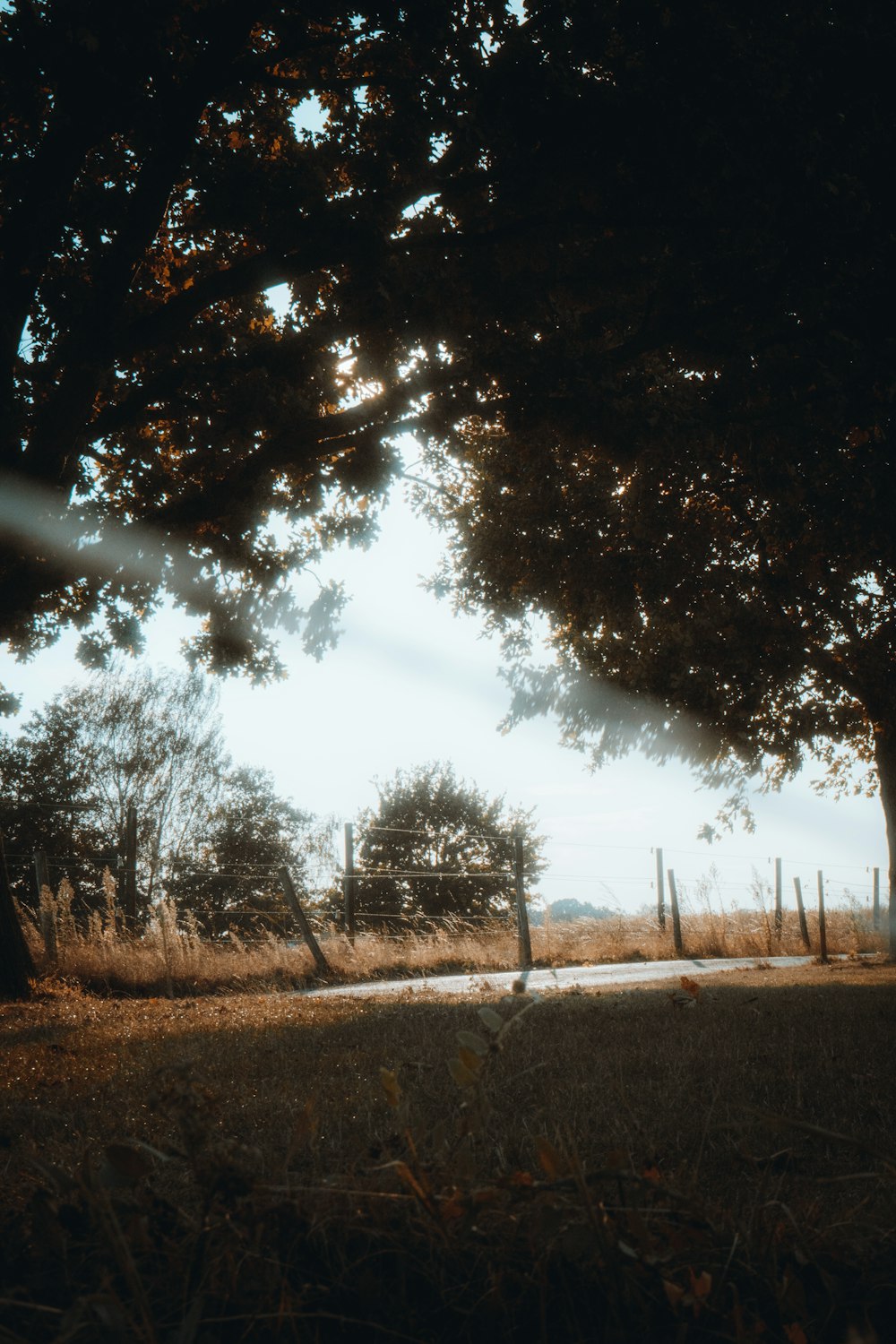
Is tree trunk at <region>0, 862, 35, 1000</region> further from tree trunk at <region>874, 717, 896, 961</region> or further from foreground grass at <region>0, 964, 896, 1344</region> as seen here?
tree trunk at <region>874, 717, 896, 961</region>

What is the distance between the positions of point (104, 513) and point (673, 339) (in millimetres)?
5782

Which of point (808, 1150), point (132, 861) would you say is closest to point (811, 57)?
point (808, 1150)

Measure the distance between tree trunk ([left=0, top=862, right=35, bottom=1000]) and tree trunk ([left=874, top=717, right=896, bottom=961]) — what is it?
12968 mm

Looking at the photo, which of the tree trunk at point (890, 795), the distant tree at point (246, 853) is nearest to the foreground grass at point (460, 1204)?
the tree trunk at point (890, 795)

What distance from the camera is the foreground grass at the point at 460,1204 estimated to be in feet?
3.84

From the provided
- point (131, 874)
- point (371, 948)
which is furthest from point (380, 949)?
point (131, 874)

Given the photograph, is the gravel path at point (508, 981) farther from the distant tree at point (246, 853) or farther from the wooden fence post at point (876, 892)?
the distant tree at point (246, 853)

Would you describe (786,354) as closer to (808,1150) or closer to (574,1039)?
(574,1039)

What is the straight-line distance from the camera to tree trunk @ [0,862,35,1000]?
27.3 feet

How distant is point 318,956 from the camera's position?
12.9 meters

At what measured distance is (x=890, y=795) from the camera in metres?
14.9

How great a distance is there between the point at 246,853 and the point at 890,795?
108 feet

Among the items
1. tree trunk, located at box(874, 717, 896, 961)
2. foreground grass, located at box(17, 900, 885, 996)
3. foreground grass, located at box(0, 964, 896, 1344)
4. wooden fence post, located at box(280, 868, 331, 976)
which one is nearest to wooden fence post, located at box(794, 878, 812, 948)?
foreground grass, located at box(17, 900, 885, 996)

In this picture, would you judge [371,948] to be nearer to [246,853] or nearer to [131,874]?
[131,874]
